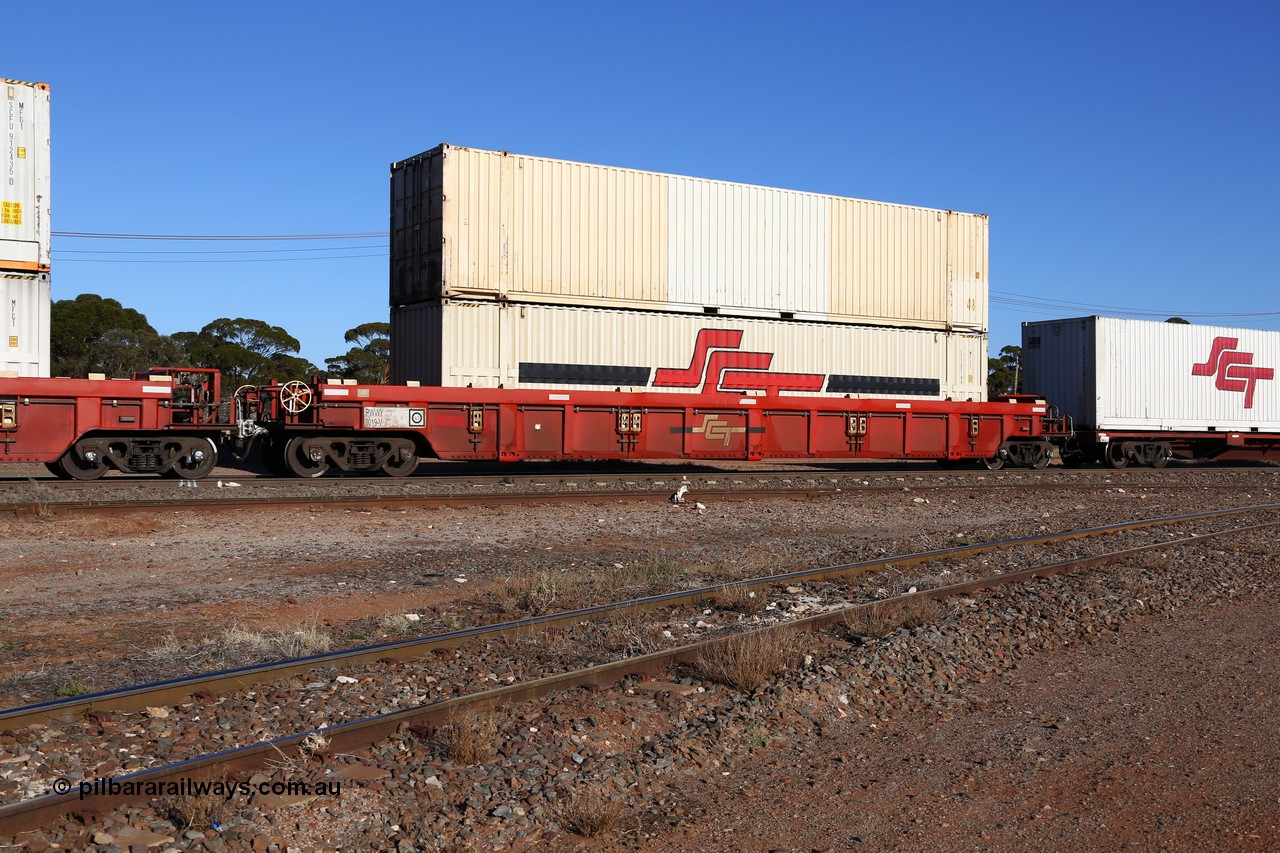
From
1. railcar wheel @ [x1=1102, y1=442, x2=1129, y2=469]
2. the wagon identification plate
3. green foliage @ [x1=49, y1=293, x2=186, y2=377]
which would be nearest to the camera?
the wagon identification plate

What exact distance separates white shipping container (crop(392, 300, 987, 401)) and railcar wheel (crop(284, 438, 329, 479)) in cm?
231

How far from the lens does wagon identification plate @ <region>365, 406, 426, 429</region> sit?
1639cm

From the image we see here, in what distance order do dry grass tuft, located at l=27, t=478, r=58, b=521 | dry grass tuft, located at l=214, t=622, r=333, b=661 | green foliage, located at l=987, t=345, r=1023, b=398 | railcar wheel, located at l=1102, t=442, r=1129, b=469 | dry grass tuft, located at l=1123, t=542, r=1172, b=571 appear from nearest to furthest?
dry grass tuft, located at l=214, t=622, r=333, b=661 → dry grass tuft, located at l=1123, t=542, r=1172, b=571 → dry grass tuft, located at l=27, t=478, r=58, b=521 → railcar wheel, located at l=1102, t=442, r=1129, b=469 → green foliage, located at l=987, t=345, r=1023, b=398

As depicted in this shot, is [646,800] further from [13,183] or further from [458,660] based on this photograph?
[13,183]

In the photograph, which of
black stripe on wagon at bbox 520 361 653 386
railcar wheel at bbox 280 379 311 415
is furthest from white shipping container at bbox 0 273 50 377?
black stripe on wagon at bbox 520 361 653 386

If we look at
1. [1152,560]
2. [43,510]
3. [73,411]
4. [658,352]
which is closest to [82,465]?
[73,411]

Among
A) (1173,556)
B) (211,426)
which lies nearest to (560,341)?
(211,426)

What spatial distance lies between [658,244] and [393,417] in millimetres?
5699

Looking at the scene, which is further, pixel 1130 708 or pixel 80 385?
pixel 80 385

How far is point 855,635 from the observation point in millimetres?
7148

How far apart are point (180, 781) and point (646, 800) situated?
1.91 metres

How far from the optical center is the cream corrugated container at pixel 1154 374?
82.6 ft

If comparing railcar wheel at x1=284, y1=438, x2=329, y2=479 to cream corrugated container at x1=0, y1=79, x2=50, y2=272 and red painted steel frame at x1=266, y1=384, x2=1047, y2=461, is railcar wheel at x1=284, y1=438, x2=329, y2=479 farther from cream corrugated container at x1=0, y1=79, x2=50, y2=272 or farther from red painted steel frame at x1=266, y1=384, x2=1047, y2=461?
cream corrugated container at x1=0, y1=79, x2=50, y2=272

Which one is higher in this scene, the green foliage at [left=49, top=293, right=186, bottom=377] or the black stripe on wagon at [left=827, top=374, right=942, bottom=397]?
the green foliage at [left=49, top=293, right=186, bottom=377]
